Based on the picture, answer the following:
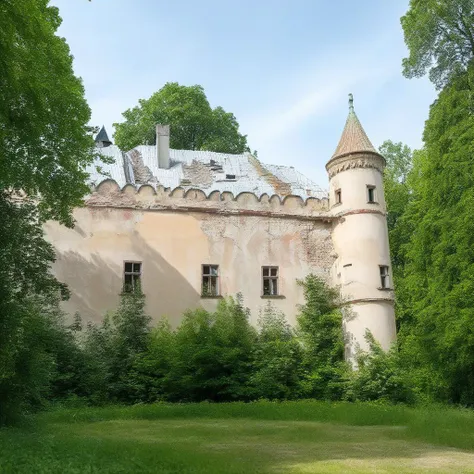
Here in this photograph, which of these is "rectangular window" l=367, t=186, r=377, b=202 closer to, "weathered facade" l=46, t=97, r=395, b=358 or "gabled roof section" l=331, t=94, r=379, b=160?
"weathered facade" l=46, t=97, r=395, b=358

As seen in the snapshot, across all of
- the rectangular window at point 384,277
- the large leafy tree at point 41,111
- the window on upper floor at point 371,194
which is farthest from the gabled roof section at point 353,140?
the large leafy tree at point 41,111

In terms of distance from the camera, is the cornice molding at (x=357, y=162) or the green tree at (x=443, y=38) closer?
the green tree at (x=443, y=38)

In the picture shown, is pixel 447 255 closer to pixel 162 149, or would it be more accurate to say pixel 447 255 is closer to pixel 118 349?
pixel 118 349

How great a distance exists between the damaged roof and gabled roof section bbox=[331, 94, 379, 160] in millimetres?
2601

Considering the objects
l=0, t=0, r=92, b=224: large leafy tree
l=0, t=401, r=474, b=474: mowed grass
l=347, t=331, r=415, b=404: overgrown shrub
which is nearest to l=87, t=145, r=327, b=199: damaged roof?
l=347, t=331, r=415, b=404: overgrown shrub

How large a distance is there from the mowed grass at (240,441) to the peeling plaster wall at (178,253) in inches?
230

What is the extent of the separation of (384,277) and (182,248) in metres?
7.35

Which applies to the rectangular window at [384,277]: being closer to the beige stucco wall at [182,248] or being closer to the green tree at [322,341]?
the green tree at [322,341]

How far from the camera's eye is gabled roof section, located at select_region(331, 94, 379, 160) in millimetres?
22891

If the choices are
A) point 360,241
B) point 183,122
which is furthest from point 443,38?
point 183,122

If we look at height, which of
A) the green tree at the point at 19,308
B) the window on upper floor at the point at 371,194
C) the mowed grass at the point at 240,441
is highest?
the window on upper floor at the point at 371,194

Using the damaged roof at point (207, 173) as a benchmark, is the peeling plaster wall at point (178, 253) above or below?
below

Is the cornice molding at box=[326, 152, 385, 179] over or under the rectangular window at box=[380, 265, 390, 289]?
over

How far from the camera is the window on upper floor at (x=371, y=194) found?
22.6 meters
